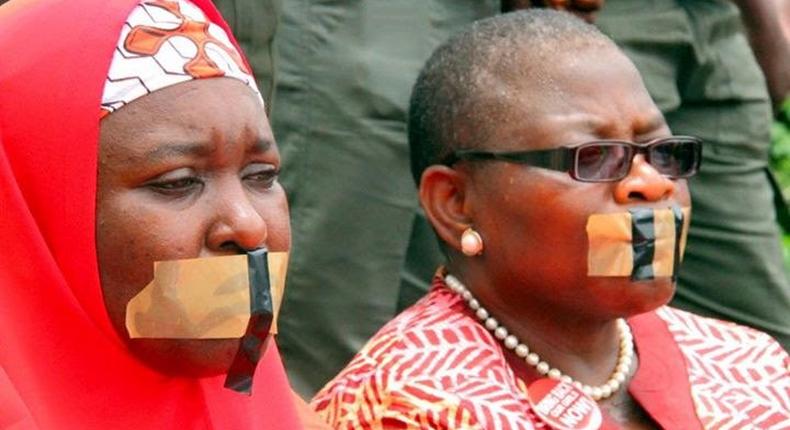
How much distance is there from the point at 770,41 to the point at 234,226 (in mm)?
2493

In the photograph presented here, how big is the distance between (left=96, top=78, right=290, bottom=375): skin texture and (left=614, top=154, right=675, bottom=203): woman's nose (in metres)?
0.84

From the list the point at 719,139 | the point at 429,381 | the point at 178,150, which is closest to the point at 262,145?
the point at 178,150

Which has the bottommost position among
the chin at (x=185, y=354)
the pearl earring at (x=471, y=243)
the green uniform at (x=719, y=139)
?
the green uniform at (x=719, y=139)

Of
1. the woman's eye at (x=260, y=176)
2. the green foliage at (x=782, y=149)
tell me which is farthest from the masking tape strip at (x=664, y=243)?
the green foliage at (x=782, y=149)

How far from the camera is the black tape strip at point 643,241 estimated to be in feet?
10.2

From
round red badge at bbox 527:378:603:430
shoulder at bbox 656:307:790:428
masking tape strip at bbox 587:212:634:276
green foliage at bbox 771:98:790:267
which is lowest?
green foliage at bbox 771:98:790:267

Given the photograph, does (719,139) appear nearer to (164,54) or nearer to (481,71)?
(481,71)

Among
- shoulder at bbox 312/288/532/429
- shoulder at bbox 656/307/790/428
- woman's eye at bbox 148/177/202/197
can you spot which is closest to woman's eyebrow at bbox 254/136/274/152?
woman's eye at bbox 148/177/202/197

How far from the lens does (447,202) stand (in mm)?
3285

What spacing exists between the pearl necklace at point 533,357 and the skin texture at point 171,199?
76cm

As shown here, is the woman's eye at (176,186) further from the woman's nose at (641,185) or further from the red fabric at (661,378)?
the red fabric at (661,378)

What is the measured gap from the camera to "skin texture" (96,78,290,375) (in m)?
2.44

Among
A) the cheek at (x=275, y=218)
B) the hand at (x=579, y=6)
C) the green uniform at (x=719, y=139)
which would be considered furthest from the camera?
the green uniform at (x=719, y=139)

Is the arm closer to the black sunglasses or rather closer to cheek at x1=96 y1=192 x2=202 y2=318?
the black sunglasses
